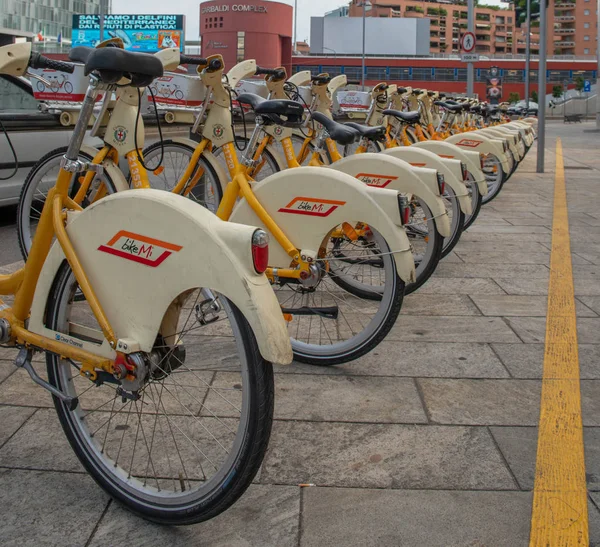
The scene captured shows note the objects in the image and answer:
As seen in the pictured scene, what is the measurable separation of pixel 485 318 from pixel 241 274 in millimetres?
2908

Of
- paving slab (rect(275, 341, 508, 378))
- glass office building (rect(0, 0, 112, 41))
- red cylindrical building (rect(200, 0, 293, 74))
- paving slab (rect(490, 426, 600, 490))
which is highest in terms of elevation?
glass office building (rect(0, 0, 112, 41))

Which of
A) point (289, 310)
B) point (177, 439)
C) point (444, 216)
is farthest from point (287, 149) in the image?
point (177, 439)

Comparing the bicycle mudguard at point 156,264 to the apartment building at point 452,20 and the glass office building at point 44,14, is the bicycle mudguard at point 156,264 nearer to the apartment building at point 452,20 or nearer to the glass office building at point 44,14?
the glass office building at point 44,14

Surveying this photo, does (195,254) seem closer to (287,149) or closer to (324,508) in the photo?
(324,508)

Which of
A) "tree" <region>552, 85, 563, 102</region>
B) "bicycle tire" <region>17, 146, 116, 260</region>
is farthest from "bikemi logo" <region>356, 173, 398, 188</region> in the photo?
"tree" <region>552, 85, 563, 102</region>

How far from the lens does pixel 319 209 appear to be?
3.70 meters

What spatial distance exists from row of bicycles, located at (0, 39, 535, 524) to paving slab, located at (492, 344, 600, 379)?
0.64 meters

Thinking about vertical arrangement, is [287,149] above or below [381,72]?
below

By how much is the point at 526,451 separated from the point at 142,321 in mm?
1434

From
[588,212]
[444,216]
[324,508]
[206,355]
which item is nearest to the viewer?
[324,508]

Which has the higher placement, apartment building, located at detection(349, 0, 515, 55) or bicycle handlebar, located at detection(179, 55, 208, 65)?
apartment building, located at detection(349, 0, 515, 55)

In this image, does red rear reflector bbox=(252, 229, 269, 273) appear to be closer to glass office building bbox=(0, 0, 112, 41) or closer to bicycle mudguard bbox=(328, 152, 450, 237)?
bicycle mudguard bbox=(328, 152, 450, 237)

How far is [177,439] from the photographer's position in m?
2.91

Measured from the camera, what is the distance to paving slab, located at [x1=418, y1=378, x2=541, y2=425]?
10.6 feet
